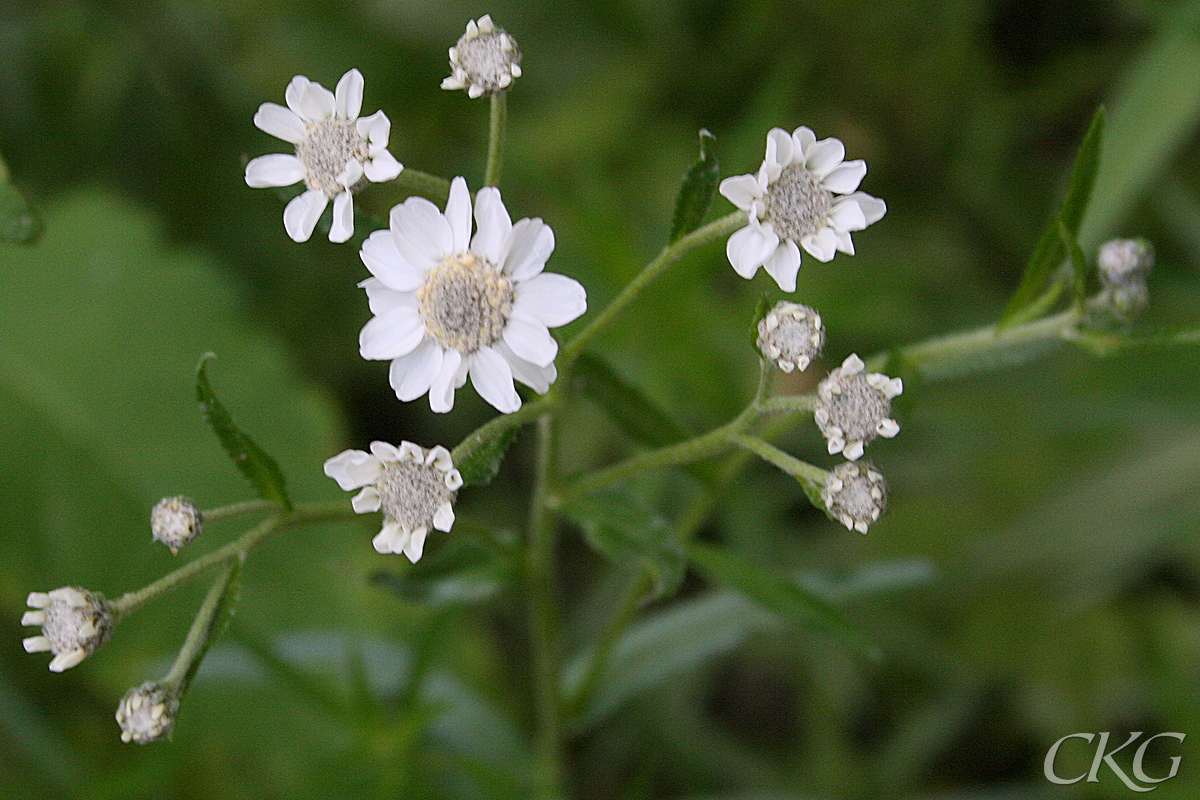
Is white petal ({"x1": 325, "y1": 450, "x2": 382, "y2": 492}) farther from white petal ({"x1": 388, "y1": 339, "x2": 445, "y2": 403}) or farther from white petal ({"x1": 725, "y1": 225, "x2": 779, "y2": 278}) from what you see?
white petal ({"x1": 725, "y1": 225, "x2": 779, "y2": 278})

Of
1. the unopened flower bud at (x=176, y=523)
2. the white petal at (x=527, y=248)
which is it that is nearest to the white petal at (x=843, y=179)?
the white petal at (x=527, y=248)

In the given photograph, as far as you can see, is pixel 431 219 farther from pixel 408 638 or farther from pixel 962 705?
pixel 962 705

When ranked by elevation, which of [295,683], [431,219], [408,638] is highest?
[408,638]

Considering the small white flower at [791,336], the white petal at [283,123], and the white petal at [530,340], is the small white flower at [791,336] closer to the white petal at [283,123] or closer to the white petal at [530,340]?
the white petal at [530,340]

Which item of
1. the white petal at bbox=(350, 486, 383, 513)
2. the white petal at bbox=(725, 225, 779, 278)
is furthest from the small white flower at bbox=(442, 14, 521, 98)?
the white petal at bbox=(350, 486, 383, 513)

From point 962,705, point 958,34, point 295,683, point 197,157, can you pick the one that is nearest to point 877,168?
point 958,34

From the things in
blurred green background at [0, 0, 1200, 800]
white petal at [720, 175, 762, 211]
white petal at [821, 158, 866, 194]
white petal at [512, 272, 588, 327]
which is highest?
blurred green background at [0, 0, 1200, 800]
